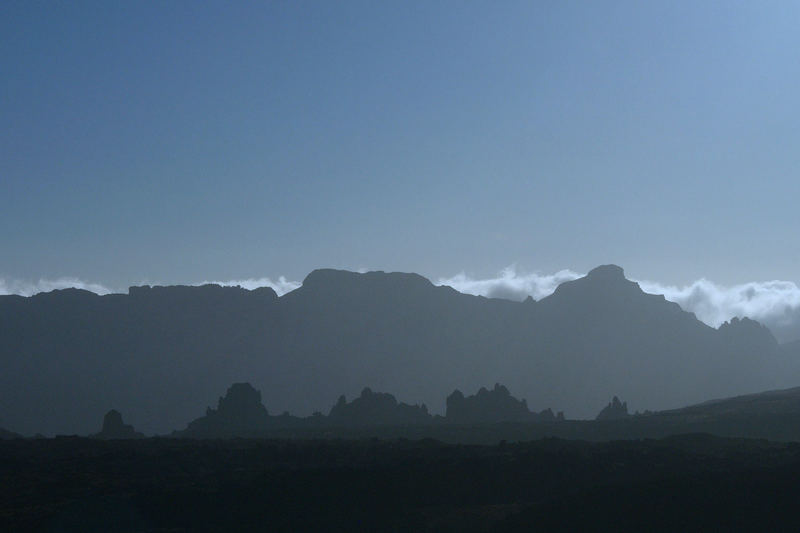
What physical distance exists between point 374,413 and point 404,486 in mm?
97425

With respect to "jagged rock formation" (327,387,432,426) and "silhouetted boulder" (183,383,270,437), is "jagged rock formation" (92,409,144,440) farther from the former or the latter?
"jagged rock formation" (327,387,432,426)

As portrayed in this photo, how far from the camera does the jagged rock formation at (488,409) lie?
468 ft

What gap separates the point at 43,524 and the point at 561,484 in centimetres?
3090

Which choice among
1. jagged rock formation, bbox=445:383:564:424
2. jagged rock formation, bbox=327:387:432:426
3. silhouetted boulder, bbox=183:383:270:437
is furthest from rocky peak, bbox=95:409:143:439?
jagged rock formation, bbox=445:383:564:424

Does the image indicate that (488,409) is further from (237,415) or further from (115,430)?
(115,430)

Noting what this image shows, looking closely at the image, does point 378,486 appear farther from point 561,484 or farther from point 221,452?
point 221,452

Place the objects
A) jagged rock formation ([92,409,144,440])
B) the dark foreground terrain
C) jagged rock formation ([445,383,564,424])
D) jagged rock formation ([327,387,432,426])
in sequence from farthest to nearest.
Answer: jagged rock formation ([327,387,432,426]) < jagged rock formation ([445,383,564,424]) < jagged rock formation ([92,409,144,440]) < the dark foreground terrain

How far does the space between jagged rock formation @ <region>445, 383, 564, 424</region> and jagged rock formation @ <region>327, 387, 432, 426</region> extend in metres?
5.28

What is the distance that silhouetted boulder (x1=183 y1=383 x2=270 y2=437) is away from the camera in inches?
5517

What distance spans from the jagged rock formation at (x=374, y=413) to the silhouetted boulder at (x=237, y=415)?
42.6ft

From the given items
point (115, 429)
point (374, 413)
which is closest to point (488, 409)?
point (374, 413)

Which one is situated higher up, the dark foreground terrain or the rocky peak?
the rocky peak

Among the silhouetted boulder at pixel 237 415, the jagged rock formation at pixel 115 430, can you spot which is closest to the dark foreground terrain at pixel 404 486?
the jagged rock formation at pixel 115 430

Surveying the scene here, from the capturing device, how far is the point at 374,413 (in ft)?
483
